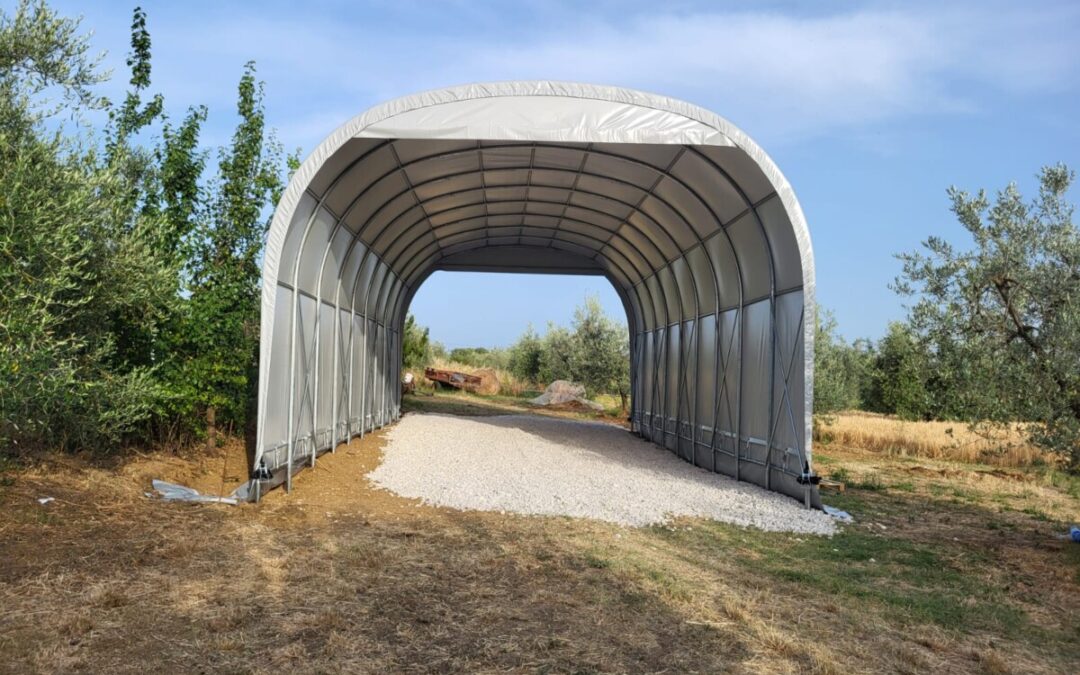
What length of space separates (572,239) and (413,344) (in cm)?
1590

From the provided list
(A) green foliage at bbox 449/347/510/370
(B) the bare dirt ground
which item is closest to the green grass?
(B) the bare dirt ground

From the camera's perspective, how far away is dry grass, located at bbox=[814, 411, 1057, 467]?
19641 millimetres

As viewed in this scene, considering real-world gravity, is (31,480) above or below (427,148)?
below

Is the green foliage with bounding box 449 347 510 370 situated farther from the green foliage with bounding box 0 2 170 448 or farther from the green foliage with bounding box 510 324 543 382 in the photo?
the green foliage with bounding box 0 2 170 448

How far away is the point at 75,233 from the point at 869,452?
772 inches

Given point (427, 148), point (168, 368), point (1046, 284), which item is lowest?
point (168, 368)

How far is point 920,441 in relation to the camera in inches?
851

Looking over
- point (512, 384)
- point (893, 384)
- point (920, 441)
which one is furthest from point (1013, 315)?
point (512, 384)

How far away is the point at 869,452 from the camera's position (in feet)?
71.7

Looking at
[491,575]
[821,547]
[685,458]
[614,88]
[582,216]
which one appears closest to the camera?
[491,575]

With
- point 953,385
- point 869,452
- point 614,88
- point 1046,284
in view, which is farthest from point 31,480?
point 869,452

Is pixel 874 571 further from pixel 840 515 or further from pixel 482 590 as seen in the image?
pixel 482 590

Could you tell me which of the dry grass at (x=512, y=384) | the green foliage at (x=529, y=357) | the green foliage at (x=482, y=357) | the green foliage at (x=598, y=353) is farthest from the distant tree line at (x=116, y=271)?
the green foliage at (x=482, y=357)

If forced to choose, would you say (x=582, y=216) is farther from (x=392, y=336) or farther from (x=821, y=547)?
(x=821, y=547)
